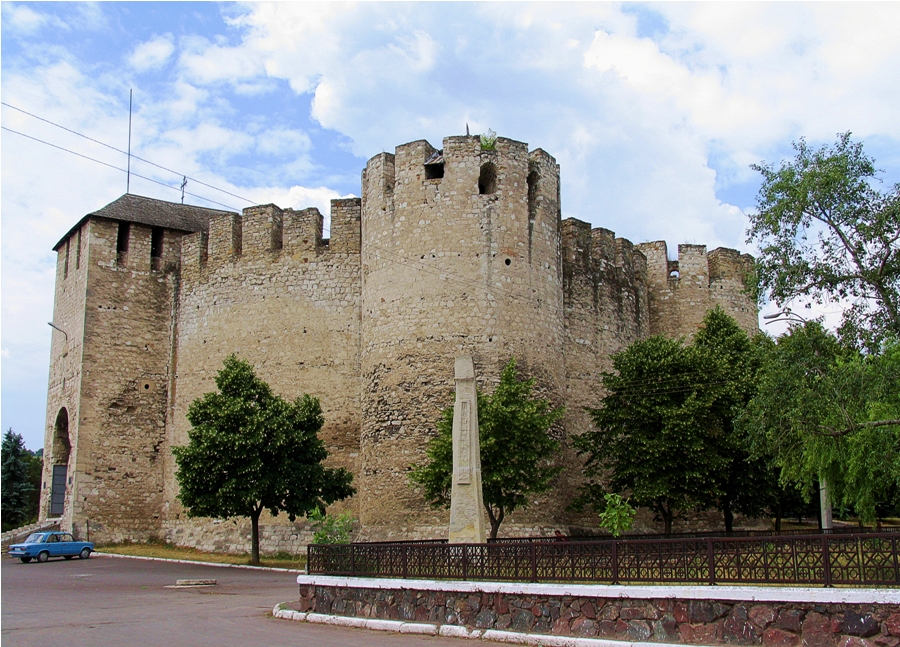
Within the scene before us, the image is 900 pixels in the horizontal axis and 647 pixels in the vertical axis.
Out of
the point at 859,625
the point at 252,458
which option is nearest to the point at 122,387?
the point at 252,458

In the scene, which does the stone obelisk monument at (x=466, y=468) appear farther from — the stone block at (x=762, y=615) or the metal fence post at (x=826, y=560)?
the metal fence post at (x=826, y=560)

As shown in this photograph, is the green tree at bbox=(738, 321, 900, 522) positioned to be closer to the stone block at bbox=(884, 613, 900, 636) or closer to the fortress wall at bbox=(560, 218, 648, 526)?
the stone block at bbox=(884, 613, 900, 636)

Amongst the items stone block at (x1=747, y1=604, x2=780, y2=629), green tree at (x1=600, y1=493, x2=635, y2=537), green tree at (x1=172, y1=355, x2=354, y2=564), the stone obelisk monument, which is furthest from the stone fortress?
stone block at (x1=747, y1=604, x2=780, y2=629)

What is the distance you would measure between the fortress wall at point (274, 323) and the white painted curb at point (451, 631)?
14140 millimetres

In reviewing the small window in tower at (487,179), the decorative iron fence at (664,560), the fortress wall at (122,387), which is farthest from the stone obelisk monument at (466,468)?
the fortress wall at (122,387)

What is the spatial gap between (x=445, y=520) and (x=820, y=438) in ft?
31.0

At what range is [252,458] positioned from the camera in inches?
950

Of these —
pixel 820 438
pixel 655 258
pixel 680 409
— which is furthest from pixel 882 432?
pixel 655 258

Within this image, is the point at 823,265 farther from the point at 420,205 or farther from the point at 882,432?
the point at 420,205

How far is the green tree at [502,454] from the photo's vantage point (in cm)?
2141

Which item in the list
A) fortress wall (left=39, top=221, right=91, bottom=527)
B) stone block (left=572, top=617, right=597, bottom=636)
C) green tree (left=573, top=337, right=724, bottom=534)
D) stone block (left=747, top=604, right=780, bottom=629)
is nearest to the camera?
stone block (left=747, top=604, right=780, bottom=629)

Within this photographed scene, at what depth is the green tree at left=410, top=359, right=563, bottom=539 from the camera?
21406mm

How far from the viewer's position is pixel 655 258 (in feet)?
112

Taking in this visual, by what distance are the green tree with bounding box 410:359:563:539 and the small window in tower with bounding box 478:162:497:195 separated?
612cm
